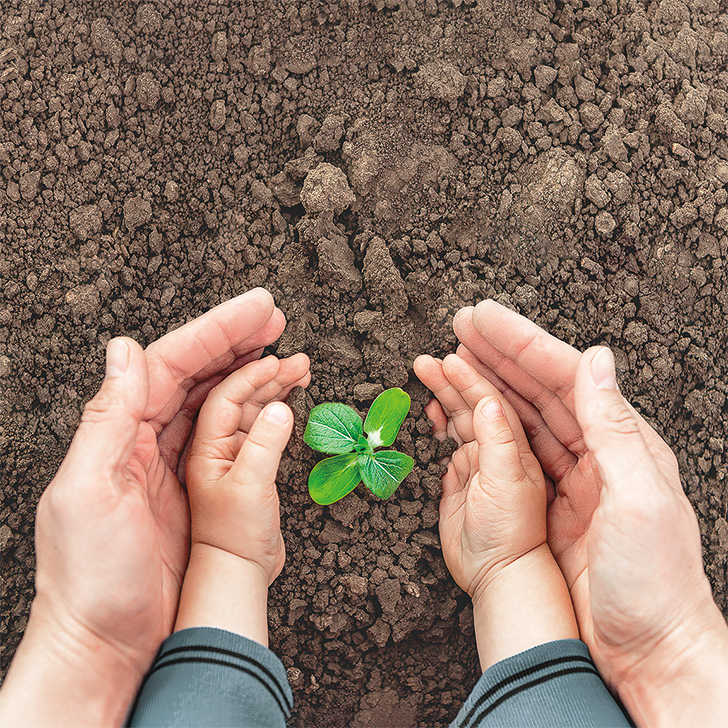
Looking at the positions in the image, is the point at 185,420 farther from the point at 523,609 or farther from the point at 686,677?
the point at 686,677

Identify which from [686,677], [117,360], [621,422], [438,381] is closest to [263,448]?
[117,360]

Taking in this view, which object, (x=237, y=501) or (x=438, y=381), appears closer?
(x=237, y=501)

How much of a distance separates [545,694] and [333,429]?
89 centimetres

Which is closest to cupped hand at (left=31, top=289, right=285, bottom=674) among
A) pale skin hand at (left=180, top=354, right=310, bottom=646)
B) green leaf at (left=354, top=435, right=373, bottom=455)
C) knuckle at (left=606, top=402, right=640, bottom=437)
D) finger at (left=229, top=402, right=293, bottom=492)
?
pale skin hand at (left=180, top=354, right=310, bottom=646)

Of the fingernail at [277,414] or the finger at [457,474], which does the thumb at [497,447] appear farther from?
the fingernail at [277,414]

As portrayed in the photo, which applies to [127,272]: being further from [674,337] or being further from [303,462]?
[674,337]

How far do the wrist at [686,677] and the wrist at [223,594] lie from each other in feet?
3.22

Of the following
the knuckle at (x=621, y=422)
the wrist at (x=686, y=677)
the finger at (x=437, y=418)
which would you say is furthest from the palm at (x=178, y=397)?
the wrist at (x=686, y=677)

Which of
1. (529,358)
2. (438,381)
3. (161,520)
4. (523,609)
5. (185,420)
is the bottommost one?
(523,609)

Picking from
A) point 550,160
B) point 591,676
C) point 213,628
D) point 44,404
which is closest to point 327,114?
point 550,160

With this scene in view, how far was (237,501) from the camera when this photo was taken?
6.01ft

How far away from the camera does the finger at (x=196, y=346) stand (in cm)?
187

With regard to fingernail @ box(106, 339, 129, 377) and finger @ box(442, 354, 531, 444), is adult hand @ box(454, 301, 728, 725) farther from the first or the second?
fingernail @ box(106, 339, 129, 377)

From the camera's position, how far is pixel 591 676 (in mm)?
1668
